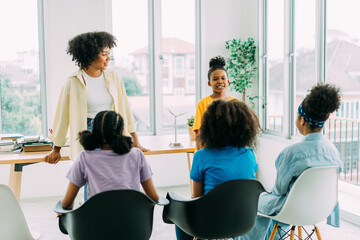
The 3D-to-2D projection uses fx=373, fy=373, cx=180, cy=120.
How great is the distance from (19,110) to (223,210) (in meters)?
3.27

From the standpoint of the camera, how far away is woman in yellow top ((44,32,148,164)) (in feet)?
7.50

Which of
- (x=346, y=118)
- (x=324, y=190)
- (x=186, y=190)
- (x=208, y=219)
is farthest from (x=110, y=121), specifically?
(x=346, y=118)

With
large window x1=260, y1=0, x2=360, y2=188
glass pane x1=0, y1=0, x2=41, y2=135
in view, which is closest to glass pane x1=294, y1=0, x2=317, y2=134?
large window x1=260, y1=0, x2=360, y2=188

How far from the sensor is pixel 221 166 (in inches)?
69.3

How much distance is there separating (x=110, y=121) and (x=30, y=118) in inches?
112

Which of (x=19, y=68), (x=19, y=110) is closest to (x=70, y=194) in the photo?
(x=19, y=110)

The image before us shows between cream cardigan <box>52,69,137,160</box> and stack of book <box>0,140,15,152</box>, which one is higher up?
cream cardigan <box>52,69,137,160</box>

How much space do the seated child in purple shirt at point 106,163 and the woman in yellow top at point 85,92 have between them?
0.55 metres

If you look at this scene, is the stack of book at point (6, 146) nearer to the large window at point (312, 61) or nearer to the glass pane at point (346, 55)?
the large window at point (312, 61)

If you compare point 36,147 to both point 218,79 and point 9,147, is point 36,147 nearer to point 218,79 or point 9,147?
point 9,147

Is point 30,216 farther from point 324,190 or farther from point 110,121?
point 324,190

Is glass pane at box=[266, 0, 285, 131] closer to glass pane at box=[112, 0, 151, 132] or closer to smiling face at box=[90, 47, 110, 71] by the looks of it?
glass pane at box=[112, 0, 151, 132]

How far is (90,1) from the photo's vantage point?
4.21 metres

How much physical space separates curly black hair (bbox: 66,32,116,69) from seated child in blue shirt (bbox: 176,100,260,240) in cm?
90
